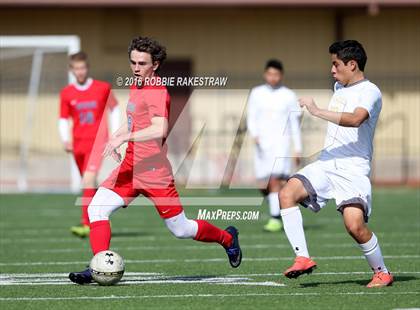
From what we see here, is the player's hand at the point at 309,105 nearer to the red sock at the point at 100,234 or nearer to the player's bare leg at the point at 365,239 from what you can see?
the player's bare leg at the point at 365,239

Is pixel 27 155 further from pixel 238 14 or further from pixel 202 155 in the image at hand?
pixel 238 14

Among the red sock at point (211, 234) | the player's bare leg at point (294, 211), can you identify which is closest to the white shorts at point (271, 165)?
the red sock at point (211, 234)

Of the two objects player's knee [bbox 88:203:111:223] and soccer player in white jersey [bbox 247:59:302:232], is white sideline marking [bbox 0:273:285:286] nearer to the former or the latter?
player's knee [bbox 88:203:111:223]

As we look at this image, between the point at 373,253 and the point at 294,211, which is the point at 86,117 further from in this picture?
the point at 373,253

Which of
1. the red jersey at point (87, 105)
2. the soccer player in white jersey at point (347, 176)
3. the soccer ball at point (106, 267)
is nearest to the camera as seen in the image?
the soccer player in white jersey at point (347, 176)

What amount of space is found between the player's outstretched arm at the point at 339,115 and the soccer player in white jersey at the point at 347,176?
163mm

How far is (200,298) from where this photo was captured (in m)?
8.23

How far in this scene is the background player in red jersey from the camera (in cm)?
1379

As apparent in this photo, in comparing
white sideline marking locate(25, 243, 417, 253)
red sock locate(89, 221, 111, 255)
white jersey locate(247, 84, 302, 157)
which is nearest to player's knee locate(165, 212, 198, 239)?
red sock locate(89, 221, 111, 255)

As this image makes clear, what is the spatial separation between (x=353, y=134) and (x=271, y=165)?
6241mm

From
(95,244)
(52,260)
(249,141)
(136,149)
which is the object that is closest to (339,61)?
(136,149)

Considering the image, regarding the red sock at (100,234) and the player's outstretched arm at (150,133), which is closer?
the player's outstretched arm at (150,133)

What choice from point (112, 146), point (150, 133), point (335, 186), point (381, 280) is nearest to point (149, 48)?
point (150, 133)

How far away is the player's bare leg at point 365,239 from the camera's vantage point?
8641 millimetres
